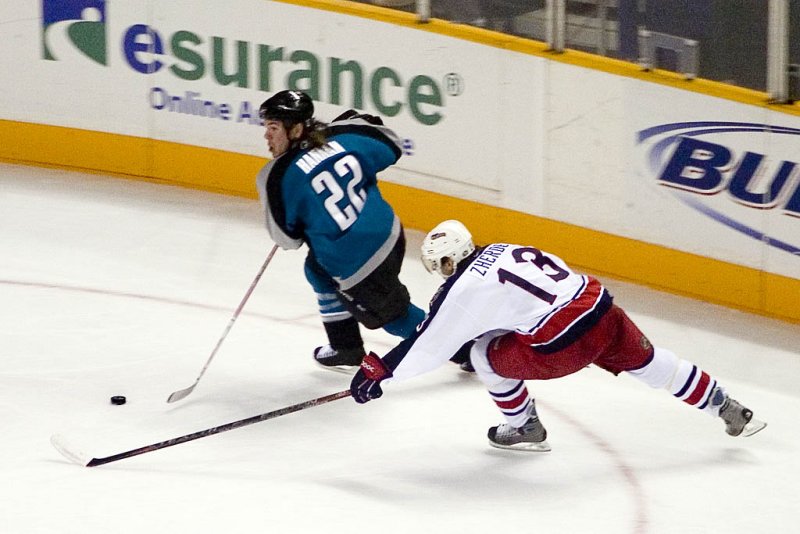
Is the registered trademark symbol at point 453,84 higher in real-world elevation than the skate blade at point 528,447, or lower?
higher

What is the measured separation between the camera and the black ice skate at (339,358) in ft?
16.5

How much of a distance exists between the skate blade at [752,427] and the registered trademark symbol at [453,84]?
2275 millimetres

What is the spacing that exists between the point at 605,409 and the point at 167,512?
1.57 meters

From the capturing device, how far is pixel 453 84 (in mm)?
6211

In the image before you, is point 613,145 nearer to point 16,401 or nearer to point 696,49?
point 696,49

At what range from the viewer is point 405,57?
20.7 feet

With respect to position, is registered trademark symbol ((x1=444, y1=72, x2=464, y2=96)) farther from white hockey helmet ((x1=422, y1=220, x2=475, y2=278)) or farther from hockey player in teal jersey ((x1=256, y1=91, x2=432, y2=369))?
white hockey helmet ((x1=422, y1=220, x2=475, y2=278))

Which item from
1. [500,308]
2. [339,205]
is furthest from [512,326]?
[339,205]

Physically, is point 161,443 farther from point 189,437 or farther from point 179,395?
point 179,395

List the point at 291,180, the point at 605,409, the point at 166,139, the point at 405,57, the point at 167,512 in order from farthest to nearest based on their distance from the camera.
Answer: the point at 166,139, the point at 405,57, the point at 605,409, the point at 291,180, the point at 167,512

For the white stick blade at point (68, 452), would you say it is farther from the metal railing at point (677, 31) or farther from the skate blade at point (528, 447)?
the metal railing at point (677, 31)

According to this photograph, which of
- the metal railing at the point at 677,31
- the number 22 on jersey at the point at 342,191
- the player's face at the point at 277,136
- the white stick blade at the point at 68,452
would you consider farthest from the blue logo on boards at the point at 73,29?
the white stick blade at the point at 68,452

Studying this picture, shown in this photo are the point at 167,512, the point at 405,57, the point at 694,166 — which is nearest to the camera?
the point at 167,512

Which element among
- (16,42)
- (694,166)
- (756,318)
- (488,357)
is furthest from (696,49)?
(16,42)
